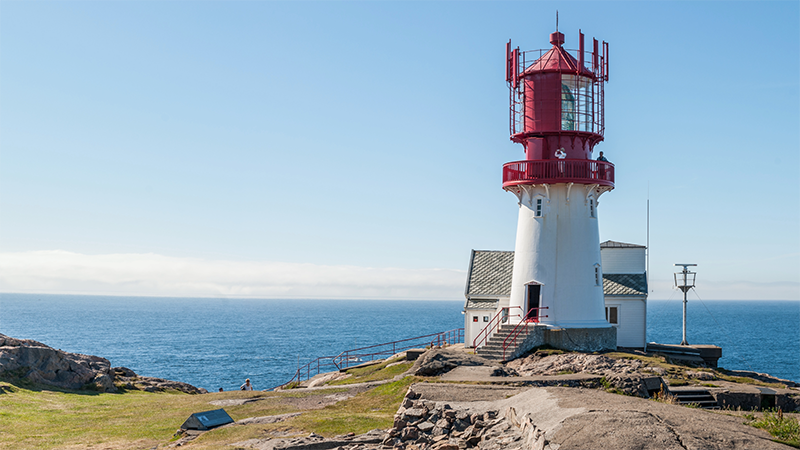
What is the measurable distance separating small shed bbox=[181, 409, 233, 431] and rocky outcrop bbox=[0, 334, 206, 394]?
11.1 metres

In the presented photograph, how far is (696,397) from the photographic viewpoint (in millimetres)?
19578

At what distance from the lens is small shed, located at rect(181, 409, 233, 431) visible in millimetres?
18922

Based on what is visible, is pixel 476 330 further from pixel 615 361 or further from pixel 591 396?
pixel 591 396

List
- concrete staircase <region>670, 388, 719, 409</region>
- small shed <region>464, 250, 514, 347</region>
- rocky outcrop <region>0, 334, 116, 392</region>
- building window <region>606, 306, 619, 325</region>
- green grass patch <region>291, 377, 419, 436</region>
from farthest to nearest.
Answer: small shed <region>464, 250, 514, 347</region> → building window <region>606, 306, 619, 325</region> → rocky outcrop <region>0, 334, 116, 392</region> → concrete staircase <region>670, 388, 719, 409</region> → green grass patch <region>291, 377, 419, 436</region>

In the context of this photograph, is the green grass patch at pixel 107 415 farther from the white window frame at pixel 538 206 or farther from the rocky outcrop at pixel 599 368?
the white window frame at pixel 538 206

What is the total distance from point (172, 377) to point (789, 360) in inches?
2442

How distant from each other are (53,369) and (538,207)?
72.9 ft

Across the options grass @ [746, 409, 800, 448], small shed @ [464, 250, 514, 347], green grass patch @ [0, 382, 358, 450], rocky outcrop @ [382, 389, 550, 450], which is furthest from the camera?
small shed @ [464, 250, 514, 347]

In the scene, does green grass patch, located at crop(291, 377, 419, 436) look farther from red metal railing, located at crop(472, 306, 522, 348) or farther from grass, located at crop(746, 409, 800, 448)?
red metal railing, located at crop(472, 306, 522, 348)

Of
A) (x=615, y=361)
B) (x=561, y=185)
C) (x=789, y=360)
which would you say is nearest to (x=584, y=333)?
(x=615, y=361)

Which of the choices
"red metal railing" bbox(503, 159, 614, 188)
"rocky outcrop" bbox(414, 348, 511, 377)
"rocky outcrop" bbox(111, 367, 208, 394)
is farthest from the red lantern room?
"rocky outcrop" bbox(111, 367, 208, 394)

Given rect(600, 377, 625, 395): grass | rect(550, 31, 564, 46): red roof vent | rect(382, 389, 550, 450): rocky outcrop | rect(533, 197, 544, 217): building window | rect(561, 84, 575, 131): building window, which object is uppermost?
rect(550, 31, 564, 46): red roof vent

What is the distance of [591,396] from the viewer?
14781 millimetres

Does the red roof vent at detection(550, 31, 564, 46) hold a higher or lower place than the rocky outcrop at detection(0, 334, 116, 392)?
higher
